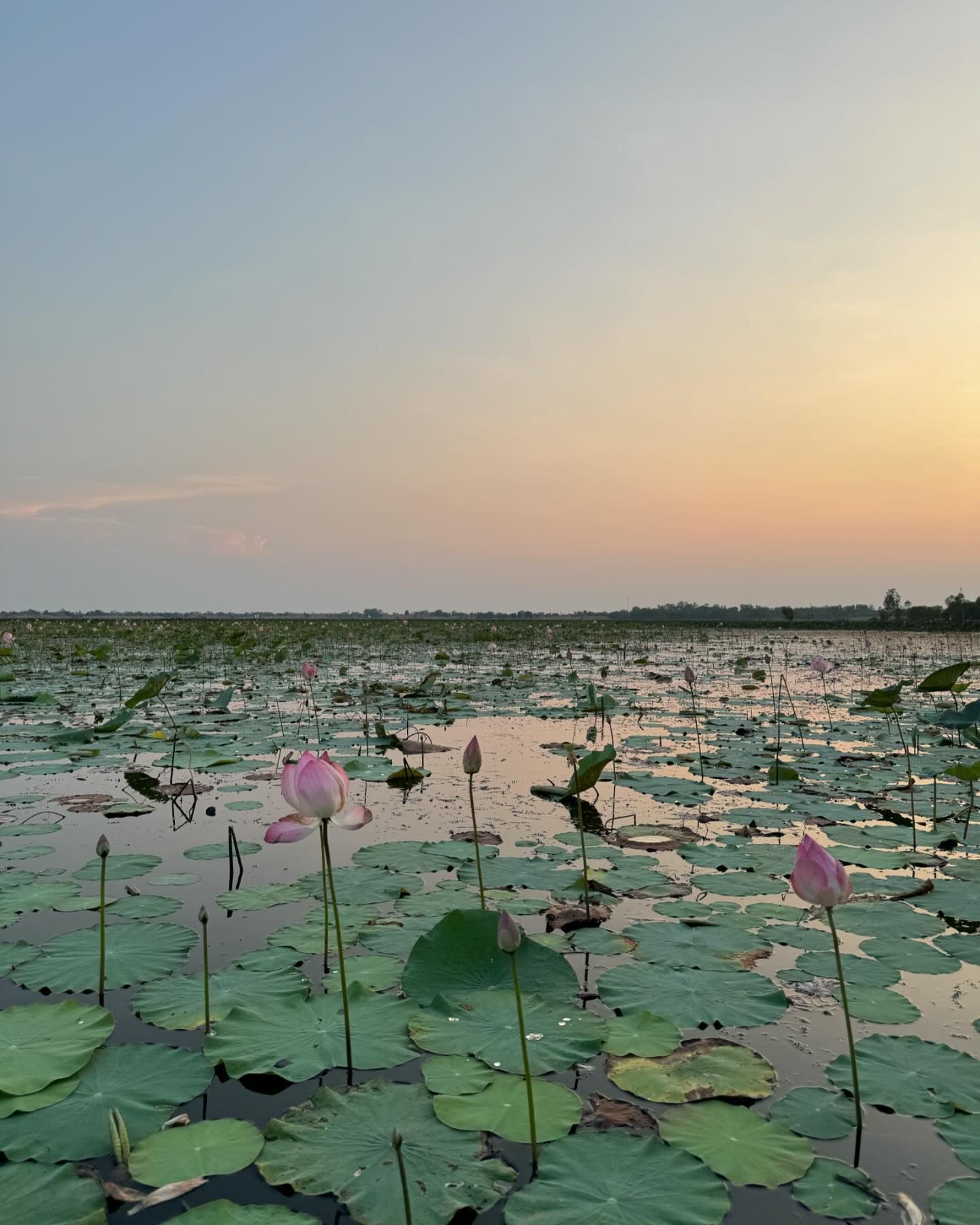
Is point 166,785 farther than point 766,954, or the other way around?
point 166,785

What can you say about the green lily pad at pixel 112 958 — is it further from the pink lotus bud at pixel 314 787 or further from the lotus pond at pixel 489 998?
the pink lotus bud at pixel 314 787

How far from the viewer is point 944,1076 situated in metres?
1.90

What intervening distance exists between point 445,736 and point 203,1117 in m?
5.47

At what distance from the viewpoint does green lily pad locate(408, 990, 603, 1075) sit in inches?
78.2

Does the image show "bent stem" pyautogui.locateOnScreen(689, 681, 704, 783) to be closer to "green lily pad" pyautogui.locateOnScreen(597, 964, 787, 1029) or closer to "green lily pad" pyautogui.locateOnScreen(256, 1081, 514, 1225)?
"green lily pad" pyautogui.locateOnScreen(597, 964, 787, 1029)

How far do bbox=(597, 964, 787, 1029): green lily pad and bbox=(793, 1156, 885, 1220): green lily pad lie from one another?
1.97 ft

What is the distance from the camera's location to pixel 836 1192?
1.52 metres

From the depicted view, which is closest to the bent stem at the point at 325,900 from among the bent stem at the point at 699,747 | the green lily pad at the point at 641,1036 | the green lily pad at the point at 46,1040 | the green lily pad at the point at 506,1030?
the green lily pad at the point at 506,1030

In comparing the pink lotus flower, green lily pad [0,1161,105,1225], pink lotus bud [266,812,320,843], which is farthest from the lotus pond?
the pink lotus flower

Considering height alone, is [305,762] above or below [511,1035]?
above

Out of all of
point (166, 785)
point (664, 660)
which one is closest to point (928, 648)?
point (664, 660)

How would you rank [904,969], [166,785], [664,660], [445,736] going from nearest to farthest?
[904,969] < [166,785] < [445,736] < [664,660]

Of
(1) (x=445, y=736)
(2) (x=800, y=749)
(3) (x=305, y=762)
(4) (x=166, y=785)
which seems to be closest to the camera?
(3) (x=305, y=762)

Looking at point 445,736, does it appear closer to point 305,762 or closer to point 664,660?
point 305,762
